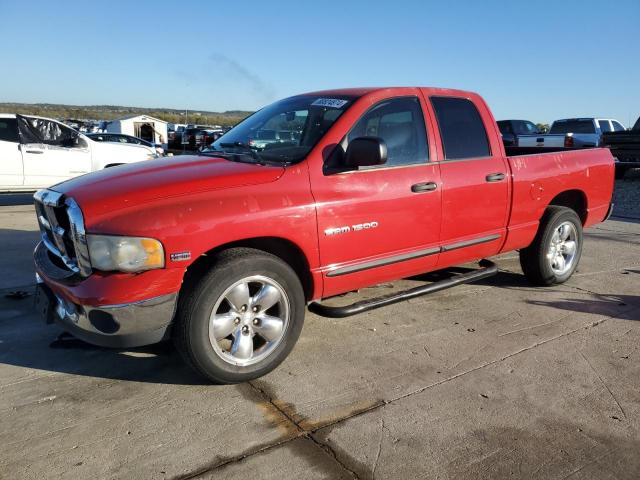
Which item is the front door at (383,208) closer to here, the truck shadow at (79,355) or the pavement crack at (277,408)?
the pavement crack at (277,408)

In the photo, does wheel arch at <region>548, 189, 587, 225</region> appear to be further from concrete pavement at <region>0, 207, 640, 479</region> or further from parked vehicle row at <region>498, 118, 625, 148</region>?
parked vehicle row at <region>498, 118, 625, 148</region>

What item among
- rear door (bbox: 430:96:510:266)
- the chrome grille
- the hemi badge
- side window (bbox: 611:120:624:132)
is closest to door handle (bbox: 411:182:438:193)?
rear door (bbox: 430:96:510:266)

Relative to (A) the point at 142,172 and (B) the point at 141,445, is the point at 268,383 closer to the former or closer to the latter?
(B) the point at 141,445

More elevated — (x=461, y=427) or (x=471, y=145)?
(x=471, y=145)

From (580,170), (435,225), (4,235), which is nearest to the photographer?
(435,225)

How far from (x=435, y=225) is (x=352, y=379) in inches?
57.4

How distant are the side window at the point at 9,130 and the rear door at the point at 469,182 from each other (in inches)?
367

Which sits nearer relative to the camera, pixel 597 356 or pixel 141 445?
pixel 141 445

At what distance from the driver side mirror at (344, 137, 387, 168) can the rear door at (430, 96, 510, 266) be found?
92 cm

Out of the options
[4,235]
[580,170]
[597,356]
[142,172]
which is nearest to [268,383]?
[142,172]

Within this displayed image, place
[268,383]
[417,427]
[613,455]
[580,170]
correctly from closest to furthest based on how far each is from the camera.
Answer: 1. [613,455]
2. [417,427]
3. [268,383]
4. [580,170]

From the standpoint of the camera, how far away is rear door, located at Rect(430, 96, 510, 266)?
433 centimetres

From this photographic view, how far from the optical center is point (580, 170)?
5430mm

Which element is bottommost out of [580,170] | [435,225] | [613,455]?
[613,455]
